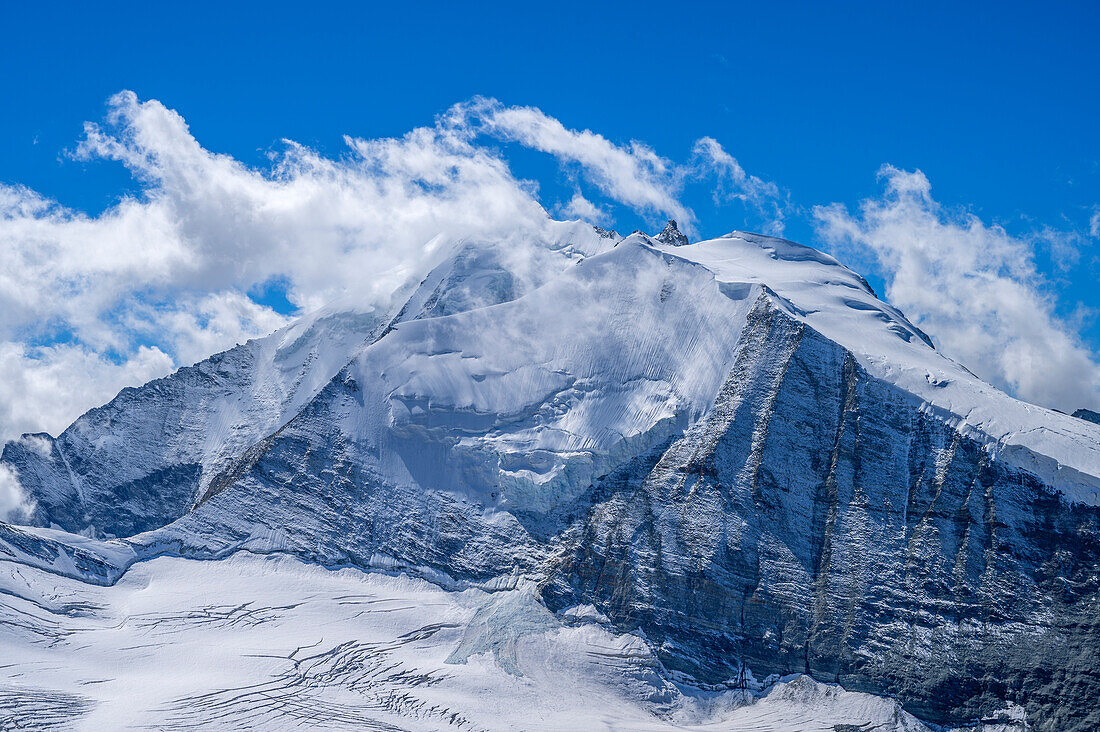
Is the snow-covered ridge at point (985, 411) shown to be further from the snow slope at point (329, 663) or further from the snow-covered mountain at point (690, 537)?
the snow slope at point (329, 663)

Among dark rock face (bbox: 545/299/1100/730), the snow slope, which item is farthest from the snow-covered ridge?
the snow slope

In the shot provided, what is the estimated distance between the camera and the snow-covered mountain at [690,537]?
151 metres

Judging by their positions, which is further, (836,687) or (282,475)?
(282,475)

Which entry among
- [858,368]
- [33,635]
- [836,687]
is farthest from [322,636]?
[858,368]

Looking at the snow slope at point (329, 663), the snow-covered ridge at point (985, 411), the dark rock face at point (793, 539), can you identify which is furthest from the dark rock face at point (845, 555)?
the snow slope at point (329, 663)

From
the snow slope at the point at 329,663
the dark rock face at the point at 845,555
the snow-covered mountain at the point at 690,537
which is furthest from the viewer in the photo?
the snow-covered mountain at the point at 690,537

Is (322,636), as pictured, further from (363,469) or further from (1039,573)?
(1039,573)

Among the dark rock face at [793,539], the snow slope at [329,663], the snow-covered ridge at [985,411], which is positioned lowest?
the snow slope at [329,663]

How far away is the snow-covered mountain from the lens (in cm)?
15062

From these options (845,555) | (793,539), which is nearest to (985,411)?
(845,555)

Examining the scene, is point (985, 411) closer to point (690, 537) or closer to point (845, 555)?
point (845, 555)

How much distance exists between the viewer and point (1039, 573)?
154 meters

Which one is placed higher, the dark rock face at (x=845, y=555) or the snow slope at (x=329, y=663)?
the dark rock face at (x=845, y=555)

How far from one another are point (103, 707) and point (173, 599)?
28.1 metres
